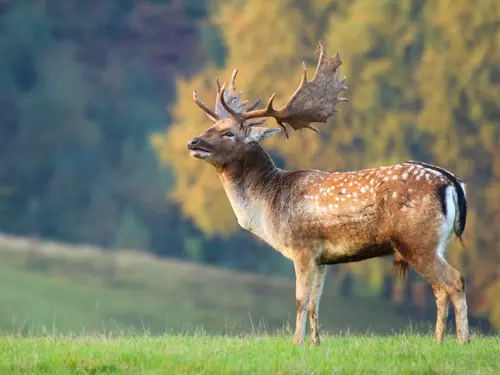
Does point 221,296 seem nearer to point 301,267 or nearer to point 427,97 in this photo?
point 427,97

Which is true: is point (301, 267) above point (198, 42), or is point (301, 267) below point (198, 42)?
below

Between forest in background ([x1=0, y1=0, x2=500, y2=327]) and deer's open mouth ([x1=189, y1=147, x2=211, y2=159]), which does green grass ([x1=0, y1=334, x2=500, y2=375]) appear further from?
forest in background ([x1=0, y1=0, x2=500, y2=327])

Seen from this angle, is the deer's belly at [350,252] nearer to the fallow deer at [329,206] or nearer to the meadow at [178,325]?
the fallow deer at [329,206]

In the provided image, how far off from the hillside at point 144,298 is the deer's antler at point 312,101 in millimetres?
12856

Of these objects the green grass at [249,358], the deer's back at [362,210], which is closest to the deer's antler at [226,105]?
the deer's back at [362,210]

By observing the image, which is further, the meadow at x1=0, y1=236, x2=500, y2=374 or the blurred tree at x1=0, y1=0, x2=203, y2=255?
the blurred tree at x1=0, y1=0, x2=203, y2=255

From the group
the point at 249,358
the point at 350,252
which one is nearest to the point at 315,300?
the point at 350,252

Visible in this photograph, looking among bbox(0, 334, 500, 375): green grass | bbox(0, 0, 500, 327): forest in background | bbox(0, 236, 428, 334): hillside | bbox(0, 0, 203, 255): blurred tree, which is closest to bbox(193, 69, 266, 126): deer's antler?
bbox(0, 334, 500, 375): green grass

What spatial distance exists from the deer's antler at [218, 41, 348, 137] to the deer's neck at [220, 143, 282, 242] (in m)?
0.37

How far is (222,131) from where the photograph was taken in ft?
35.8

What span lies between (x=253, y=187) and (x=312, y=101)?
1.04m

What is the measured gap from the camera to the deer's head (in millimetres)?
10844

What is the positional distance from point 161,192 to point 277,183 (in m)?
37.6

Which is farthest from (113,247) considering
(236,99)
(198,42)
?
(236,99)
